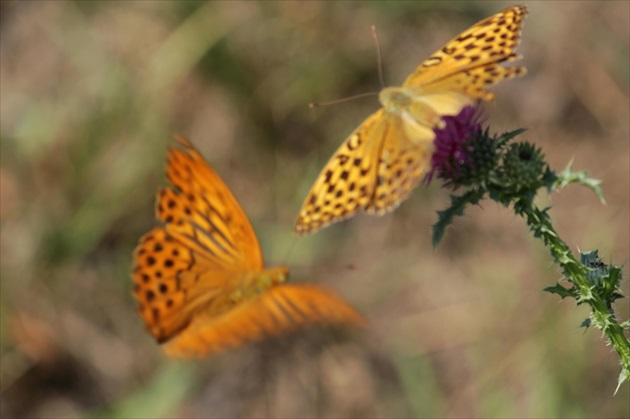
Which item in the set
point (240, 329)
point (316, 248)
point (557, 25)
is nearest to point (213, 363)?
point (316, 248)

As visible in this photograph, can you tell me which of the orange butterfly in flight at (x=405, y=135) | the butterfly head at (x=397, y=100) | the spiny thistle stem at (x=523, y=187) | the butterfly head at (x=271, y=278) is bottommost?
the spiny thistle stem at (x=523, y=187)

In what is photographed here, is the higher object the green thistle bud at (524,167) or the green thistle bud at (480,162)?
the green thistle bud at (480,162)

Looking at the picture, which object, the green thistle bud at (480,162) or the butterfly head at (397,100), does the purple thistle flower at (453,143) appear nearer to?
the green thistle bud at (480,162)

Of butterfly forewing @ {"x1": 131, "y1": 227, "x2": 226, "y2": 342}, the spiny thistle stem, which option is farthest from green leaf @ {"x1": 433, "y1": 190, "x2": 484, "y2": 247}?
butterfly forewing @ {"x1": 131, "y1": 227, "x2": 226, "y2": 342}

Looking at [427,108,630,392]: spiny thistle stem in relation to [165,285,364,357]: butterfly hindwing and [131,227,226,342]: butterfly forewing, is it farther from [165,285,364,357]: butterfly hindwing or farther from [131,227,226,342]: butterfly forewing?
[131,227,226,342]: butterfly forewing

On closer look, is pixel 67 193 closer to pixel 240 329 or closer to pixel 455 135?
pixel 240 329

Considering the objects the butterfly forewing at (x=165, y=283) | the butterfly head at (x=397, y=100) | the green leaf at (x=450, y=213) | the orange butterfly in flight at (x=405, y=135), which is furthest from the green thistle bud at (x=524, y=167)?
the butterfly forewing at (x=165, y=283)

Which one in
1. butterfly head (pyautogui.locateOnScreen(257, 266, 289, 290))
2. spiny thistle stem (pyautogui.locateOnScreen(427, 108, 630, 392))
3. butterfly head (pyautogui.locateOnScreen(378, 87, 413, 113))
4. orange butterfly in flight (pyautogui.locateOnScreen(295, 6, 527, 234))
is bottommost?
spiny thistle stem (pyautogui.locateOnScreen(427, 108, 630, 392))

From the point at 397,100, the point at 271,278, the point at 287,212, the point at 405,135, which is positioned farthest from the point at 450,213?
the point at 287,212
